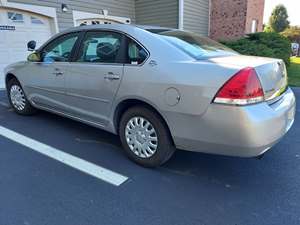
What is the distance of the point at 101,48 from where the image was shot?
326 centimetres

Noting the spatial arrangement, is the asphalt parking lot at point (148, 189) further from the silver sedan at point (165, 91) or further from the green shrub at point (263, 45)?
the green shrub at point (263, 45)

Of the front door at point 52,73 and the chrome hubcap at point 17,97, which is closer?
the front door at point 52,73

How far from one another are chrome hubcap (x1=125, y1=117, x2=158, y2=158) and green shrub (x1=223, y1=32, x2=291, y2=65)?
8.00 metres

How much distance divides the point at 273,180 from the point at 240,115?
1.05 m

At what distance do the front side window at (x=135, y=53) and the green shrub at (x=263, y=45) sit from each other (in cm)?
779

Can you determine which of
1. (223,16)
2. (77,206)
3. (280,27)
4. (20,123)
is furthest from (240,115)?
(280,27)

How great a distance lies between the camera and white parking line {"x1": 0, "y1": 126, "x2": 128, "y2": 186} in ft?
9.27

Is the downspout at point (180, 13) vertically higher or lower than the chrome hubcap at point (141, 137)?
higher

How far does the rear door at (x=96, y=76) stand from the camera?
3.05m

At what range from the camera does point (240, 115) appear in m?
2.24

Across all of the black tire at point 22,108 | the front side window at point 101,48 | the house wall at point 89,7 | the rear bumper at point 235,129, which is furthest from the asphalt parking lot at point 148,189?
the house wall at point 89,7

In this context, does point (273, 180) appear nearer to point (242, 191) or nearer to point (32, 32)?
point (242, 191)

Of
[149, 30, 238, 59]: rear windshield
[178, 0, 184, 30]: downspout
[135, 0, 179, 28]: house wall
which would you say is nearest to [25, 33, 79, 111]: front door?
[149, 30, 238, 59]: rear windshield

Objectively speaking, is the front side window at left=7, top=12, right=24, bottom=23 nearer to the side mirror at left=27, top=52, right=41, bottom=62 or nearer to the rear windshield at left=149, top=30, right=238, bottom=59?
the side mirror at left=27, top=52, right=41, bottom=62
